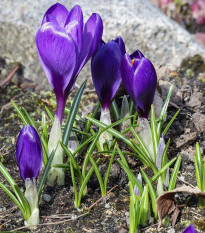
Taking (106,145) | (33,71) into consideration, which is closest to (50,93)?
(33,71)

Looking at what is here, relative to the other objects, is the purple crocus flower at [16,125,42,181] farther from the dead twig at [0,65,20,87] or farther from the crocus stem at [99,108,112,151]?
the dead twig at [0,65,20,87]

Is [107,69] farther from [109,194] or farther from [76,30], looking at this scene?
[109,194]

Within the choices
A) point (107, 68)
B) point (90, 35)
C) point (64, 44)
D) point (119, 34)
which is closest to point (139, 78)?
point (107, 68)

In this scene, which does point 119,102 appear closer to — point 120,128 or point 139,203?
point 120,128

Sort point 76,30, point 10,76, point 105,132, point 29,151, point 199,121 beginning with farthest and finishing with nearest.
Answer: point 10,76 < point 199,121 < point 105,132 < point 76,30 < point 29,151

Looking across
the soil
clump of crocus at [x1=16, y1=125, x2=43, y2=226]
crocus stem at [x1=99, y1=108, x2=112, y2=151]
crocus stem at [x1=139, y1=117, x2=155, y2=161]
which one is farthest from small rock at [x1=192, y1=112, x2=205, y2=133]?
clump of crocus at [x1=16, y1=125, x2=43, y2=226]

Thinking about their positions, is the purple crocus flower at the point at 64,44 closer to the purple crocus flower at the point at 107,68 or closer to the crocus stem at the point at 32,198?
the purple crocus flower at the point at 107,68
